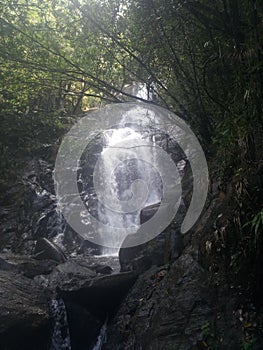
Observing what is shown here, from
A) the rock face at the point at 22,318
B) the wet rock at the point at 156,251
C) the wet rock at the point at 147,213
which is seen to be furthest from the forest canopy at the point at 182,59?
the rock face at the point at 22,318

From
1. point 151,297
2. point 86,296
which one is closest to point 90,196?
point 86,296

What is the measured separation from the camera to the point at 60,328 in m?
6.00

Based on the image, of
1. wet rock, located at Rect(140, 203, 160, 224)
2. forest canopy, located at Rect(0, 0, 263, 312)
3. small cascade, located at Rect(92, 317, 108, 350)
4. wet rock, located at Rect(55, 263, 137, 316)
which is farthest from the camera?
wet rock, located at Rect(140, 203, 160, 224)

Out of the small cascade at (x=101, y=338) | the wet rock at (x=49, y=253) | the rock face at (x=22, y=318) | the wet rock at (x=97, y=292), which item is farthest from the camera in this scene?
the wet rock at (x=49, y=253)

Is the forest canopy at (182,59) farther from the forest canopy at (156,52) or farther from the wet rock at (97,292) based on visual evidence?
the wet rock at (97,292)

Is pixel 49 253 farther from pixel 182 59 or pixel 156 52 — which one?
pixel 182 59

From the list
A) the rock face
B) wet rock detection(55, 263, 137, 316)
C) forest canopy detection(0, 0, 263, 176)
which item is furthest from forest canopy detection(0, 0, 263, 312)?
the rock face

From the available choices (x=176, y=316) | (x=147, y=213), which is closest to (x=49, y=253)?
(x=147, y=213)

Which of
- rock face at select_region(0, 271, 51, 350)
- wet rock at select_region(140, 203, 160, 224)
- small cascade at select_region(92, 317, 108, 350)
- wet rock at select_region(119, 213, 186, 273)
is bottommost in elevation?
small cascade at select_region(92, 317, 108, 350)

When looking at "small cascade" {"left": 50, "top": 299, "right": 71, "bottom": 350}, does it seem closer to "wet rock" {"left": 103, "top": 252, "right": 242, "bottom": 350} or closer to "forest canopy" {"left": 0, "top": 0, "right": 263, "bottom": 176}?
"wet rock" {"left": 103, "top": 252, "right": 242, "bottom": 350}

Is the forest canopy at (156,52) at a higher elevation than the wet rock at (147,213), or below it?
higher

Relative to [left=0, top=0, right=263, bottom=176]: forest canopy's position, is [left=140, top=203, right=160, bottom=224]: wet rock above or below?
below

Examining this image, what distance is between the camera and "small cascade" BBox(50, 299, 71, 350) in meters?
5.89

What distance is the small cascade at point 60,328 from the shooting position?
589 centimetres
